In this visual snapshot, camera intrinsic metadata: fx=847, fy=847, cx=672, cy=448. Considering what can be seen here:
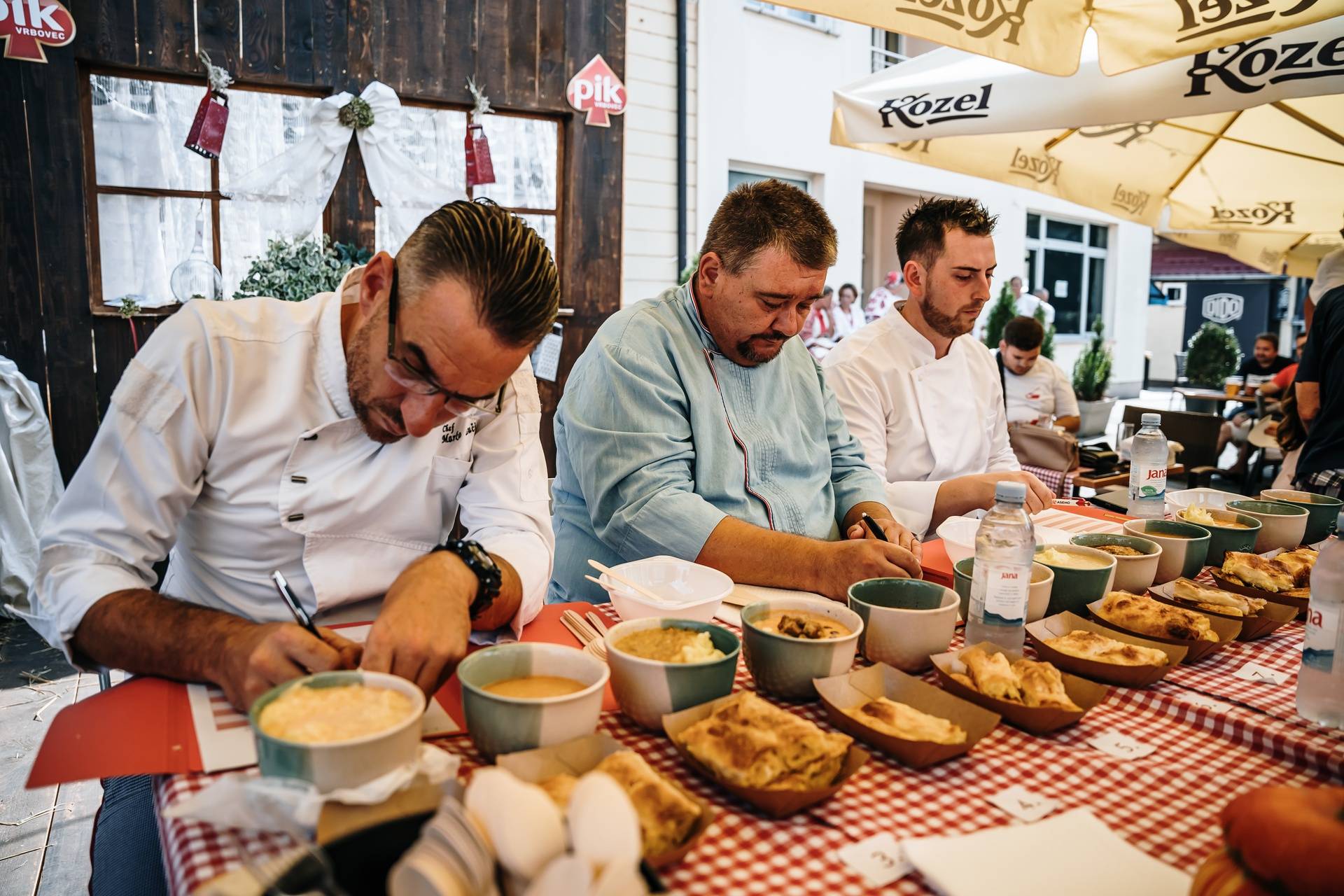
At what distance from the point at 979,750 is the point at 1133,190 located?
3936 mm

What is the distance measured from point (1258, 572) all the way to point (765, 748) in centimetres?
134

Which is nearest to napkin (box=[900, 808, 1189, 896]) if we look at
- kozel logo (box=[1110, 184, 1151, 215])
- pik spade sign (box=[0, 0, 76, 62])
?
kozel logo (box=[1110, 184, 1151, 215])

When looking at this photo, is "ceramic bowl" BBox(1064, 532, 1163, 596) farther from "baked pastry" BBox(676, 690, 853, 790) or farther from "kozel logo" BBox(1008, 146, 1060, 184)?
"kozel logo" BBox(1008, 146, 1060, 184)

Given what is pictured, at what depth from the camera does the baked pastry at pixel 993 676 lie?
1190mm

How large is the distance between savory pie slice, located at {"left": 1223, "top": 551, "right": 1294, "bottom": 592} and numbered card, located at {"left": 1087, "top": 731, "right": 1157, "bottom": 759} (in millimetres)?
790

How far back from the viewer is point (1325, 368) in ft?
11.9

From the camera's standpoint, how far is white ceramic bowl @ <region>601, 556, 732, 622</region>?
4.68 ft

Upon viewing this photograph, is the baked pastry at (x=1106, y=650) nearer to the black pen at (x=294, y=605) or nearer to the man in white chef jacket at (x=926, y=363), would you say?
the black pen at (x=294, y=605)

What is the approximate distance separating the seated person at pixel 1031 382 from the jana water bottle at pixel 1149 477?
3763 millimetres

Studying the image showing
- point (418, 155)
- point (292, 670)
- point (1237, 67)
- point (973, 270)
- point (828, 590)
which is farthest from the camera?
point (418, 155)

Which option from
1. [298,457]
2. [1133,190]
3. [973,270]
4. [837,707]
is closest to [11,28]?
[298,457]

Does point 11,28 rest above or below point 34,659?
above

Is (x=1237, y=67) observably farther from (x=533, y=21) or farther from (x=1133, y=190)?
(x=533, y=21)

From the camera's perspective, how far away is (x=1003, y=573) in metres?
1.35
